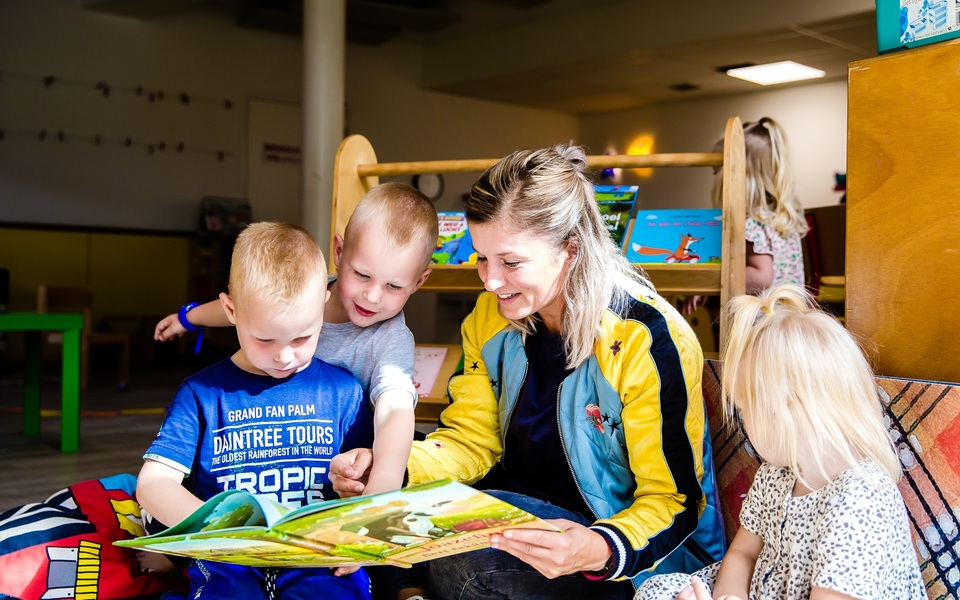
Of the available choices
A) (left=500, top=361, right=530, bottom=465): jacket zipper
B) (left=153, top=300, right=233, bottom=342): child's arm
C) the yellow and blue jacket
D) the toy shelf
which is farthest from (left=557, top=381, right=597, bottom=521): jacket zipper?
(left=153, top=300, right=233, bottom=342): child's arm

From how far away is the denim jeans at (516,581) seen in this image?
1660mm

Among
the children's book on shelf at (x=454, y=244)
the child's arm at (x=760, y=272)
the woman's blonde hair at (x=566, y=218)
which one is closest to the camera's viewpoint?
the woman's blonde hair at (x=566, y=218)

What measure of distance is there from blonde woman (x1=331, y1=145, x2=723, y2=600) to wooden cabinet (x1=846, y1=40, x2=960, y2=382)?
363mm

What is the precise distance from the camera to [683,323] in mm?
1740

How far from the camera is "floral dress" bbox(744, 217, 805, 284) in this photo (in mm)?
3225

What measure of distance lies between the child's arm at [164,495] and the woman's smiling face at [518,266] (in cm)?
68

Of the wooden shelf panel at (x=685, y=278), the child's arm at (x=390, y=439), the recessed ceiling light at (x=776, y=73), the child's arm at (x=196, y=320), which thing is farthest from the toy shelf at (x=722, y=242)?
the recessed ceiling light at (x=776, y=73)

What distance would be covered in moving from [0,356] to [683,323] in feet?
27.9

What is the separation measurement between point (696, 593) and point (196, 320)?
4.42 ft

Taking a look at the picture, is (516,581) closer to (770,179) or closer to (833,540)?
(833,540)

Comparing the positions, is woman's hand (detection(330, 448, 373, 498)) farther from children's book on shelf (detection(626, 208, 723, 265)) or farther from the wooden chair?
the wooden chair

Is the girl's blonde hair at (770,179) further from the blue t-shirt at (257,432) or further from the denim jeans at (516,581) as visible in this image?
the blue t-shirt at (257,432)

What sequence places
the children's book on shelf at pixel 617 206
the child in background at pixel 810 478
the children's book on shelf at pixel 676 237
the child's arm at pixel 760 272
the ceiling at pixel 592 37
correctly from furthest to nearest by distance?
the ceiling at pixel 592 37, the child's arm at pixel 760 272, the children's book on shelf at pixel 617 206, the children's book on shelf at pixel 676 237, the child in background at pixel 810 478

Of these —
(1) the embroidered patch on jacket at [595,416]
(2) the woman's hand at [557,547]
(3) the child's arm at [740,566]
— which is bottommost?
(3) the child's arm at [740,566]
